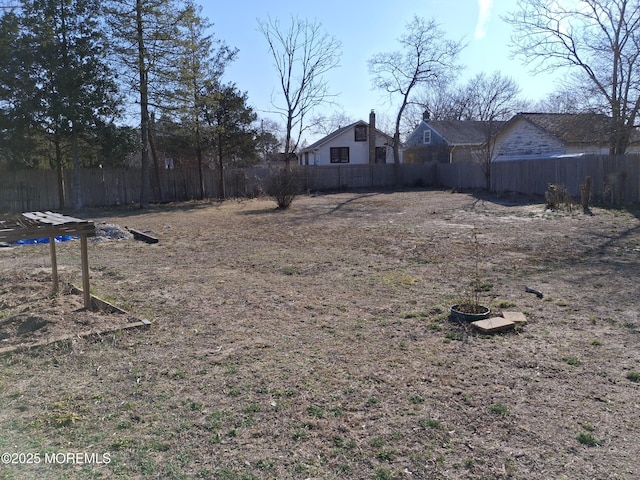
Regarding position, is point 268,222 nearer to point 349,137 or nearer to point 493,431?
point 493,431

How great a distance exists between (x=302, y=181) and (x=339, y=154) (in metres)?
12.8

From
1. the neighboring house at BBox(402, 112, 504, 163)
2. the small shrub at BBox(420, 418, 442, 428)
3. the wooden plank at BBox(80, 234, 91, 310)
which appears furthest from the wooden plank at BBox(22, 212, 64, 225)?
the neighboring house at BBox(402, 112, 504, 163)

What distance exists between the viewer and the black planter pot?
4.68 m

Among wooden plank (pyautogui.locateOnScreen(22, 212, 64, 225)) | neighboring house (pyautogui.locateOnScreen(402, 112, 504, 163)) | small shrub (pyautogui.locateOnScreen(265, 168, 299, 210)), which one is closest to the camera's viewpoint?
wooden plank (pyautogui.locateOnScreen(22, 212, 64, 225))

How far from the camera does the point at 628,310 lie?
504cm

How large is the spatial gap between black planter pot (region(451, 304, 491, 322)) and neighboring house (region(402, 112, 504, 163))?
32.4 m

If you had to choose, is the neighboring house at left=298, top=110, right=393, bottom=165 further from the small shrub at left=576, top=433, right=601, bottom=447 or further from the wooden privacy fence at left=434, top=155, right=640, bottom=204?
the small shrub at left=576, top=433, right=601, bottom=447

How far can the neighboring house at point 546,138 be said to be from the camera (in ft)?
63.1

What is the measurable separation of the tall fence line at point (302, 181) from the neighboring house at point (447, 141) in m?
6.31

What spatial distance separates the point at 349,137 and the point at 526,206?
25.7 metres

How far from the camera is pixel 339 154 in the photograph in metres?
41.0

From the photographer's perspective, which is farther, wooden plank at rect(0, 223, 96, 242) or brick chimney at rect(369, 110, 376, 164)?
brick chimney at rect(369, 110, 376, 164)

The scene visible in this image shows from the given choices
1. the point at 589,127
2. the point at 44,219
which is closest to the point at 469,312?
the point at 44,219

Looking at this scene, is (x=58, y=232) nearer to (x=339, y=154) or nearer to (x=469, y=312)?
(x=469, y=312)
